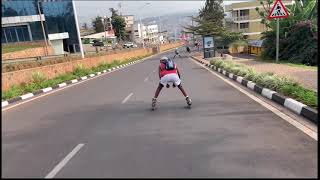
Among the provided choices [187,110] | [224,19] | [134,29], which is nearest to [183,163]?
[187,110]

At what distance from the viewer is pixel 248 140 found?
6.33 m

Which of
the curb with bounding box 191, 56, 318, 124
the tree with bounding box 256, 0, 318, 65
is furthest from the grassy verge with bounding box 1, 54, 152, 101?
the tree with bounding box 256, 0, 318, 65

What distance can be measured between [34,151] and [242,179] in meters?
3.63

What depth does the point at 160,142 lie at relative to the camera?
639 cm

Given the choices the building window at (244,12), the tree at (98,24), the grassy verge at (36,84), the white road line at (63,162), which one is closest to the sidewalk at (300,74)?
the white road line at (63,162)

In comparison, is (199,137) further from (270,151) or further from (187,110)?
(187,110)

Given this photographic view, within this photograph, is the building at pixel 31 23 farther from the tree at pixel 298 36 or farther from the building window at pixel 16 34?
the tree at pixel 298 36

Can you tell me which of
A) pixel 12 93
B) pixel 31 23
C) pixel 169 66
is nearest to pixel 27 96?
pixel 12 93

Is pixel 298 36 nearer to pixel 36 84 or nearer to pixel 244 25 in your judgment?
pixel 36 84

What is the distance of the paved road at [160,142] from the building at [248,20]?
2650 inches

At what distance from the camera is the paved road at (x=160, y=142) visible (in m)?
4.92

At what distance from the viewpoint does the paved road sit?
194 inches

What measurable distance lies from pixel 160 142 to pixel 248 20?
72623 mm

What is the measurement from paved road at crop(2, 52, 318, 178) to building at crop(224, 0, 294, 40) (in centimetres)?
6732
